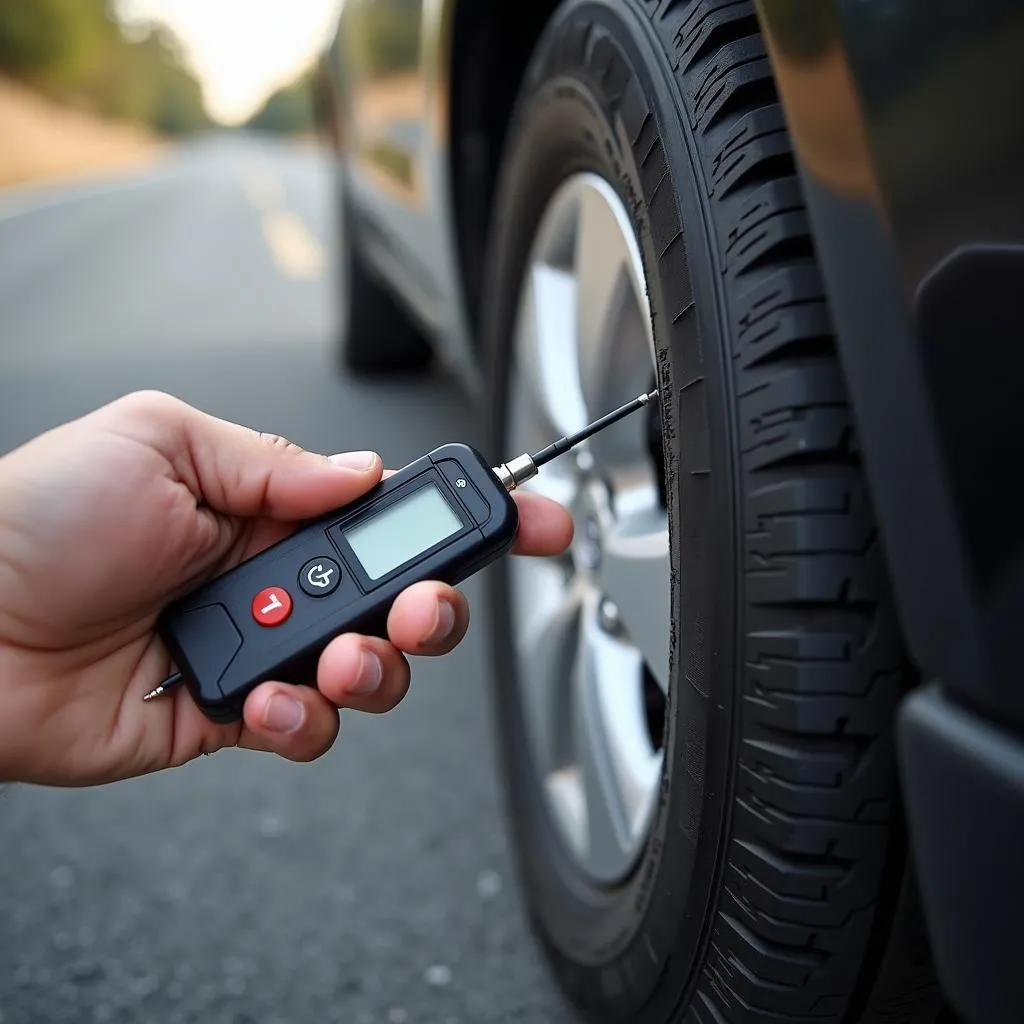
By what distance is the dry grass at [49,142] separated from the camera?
20.5 meters

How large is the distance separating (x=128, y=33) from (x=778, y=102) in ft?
147

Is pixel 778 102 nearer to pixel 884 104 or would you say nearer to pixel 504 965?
pixel 884 104

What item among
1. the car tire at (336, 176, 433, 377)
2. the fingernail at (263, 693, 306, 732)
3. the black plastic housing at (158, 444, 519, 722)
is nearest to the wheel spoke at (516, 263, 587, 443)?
the black plastic housing at (158, 444, 519, 722)

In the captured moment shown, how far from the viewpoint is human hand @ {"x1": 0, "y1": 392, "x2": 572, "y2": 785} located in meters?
0.97

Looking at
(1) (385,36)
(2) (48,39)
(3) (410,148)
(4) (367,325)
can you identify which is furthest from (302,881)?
(2) (48,39)

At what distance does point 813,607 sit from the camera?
714mm

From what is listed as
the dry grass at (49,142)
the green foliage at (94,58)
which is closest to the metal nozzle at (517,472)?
the dry grass at (49,142)

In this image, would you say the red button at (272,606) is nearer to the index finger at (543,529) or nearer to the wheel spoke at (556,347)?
the index finger at (543,529)

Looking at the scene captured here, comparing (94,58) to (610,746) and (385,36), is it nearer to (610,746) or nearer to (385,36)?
(385,36)

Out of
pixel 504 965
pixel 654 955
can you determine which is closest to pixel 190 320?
pixel 504 965

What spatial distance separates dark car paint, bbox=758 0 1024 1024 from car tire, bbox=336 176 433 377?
2.98 meters

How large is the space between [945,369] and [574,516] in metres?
0.74

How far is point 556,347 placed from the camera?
50.8 inches

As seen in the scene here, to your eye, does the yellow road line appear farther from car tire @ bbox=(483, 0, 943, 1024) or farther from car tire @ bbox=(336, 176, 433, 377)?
car tire @ bbox=(483, 0, 943, 1024)
